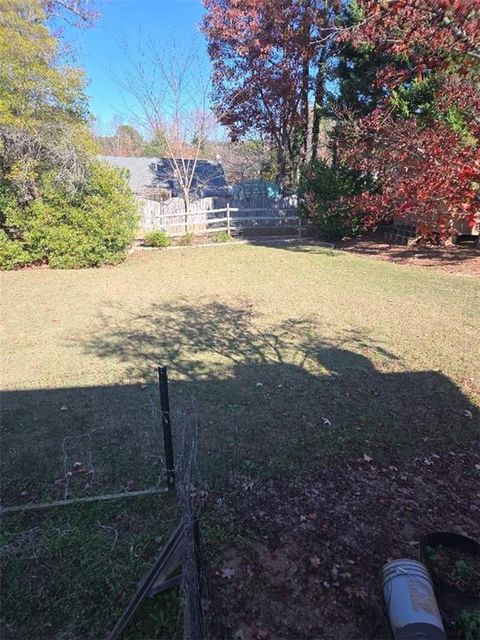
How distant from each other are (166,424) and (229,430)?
3.23ft

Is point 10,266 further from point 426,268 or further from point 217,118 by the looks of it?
point 217,118

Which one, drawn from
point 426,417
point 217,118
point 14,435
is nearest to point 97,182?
point 14,435

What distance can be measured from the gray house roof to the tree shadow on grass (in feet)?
80.8

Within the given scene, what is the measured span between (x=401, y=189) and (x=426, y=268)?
2191 mm

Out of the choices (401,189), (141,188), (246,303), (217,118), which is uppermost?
(217,118)

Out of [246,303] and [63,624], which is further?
[246,303]

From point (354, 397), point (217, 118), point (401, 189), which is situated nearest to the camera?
point (354, 397)

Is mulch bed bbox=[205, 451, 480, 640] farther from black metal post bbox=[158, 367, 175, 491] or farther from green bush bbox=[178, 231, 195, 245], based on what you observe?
green bush bbox=[178, 231, 195, 245]

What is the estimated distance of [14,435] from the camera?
133 inches

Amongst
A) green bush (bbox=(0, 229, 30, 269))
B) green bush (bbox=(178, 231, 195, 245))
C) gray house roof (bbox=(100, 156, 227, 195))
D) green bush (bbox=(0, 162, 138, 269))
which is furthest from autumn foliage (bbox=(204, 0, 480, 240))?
gray house roof (bbox=(100, 156, 227, 195))

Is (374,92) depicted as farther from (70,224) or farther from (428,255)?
(70,224)

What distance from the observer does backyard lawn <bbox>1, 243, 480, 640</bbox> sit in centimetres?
211

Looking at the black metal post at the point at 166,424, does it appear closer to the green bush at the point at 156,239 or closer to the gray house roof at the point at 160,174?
the green bush at the point at 156,239

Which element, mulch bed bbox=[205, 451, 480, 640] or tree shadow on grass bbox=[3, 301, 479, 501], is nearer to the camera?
mulch bed bbox=[205, 451, 480, 640]
